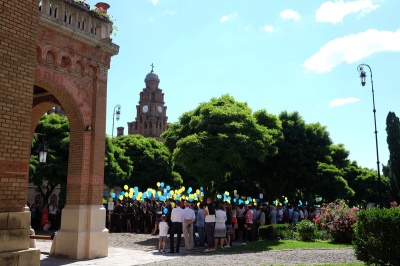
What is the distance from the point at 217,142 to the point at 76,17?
9.84 m

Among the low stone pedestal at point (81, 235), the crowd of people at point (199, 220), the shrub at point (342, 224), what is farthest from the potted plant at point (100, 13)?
the shrub at point (342, 224)

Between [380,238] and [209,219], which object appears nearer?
[380,238]

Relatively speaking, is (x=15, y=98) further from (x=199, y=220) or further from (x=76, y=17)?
(x=199, y=220)

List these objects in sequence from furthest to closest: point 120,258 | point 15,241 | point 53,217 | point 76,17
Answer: point 53,217, point 76,17, point 120,258, point 15,241

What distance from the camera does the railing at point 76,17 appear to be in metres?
12.3

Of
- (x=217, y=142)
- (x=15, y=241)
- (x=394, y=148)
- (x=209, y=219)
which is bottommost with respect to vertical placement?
(x=209, y=219)

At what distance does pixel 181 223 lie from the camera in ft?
49.4

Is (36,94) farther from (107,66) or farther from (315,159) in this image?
(315,159)

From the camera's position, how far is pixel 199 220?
684 inches

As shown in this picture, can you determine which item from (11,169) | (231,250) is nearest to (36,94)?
(11,169)

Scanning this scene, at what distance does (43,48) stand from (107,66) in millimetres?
2784

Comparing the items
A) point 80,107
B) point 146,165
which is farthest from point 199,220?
point 146,165

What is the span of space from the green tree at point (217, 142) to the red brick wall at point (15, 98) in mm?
12786

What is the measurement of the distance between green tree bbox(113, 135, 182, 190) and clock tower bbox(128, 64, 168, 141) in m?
33.3
